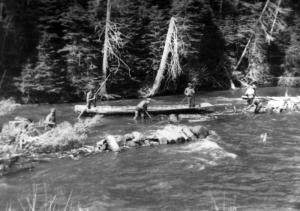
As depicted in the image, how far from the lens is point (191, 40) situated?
32688 millimetres

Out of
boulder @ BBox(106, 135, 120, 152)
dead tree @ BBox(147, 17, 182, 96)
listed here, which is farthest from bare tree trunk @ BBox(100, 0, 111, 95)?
boulder @ BBox(106, 135, 120, 152)

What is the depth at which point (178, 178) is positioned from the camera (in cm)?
1145

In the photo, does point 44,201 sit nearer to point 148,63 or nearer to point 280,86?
point 148,63

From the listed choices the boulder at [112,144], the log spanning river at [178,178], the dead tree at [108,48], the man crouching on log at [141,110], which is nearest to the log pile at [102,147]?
the boulder at [112,144]

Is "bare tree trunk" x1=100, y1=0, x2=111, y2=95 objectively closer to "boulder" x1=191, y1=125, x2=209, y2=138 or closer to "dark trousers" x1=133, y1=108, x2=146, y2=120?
"dark trousers" x1=133, y1=108, x2=146, y2=120

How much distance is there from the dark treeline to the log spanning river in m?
13.1

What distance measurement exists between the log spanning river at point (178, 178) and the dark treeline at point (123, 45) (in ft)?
43.0

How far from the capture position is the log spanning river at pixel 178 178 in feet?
31.8

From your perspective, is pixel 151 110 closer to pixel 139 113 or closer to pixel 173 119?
pixel 139 113

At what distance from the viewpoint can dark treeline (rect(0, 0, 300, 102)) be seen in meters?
29.1

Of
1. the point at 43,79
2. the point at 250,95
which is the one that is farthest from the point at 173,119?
the point at 43,79

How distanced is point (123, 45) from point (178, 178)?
20.7 m

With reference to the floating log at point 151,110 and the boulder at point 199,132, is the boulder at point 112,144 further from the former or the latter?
the floating log at point 151,110

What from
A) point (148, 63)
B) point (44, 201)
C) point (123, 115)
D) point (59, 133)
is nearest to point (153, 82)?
point (148, 63)
